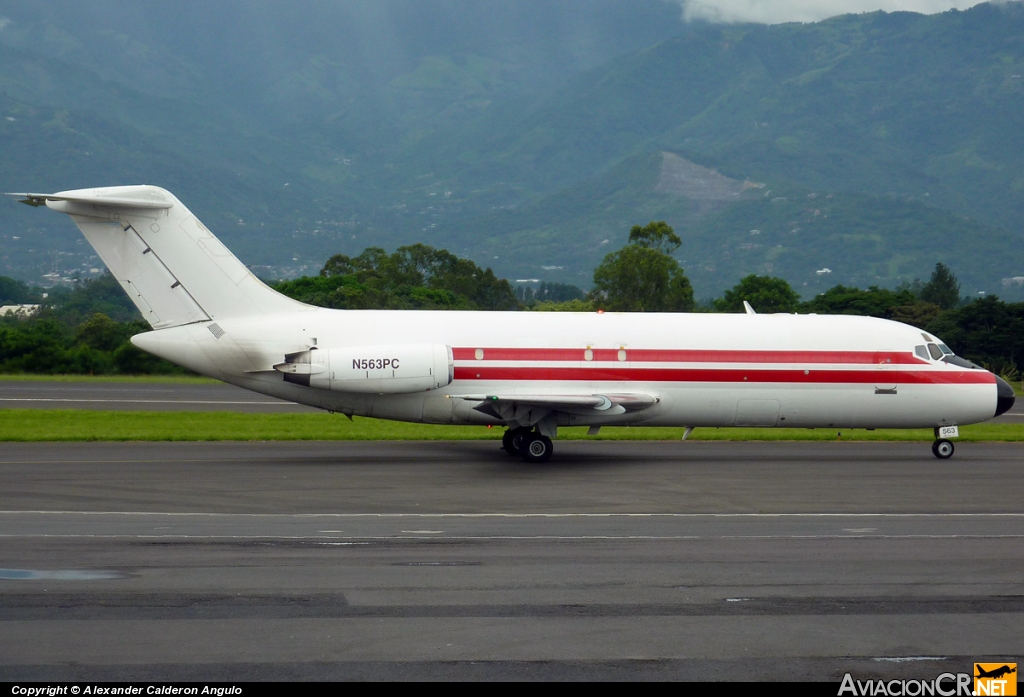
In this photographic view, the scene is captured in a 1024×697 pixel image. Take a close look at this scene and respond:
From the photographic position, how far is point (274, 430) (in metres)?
30.5

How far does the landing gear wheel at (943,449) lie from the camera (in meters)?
25.9

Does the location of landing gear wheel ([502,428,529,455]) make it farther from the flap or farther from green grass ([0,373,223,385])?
green grass ([0,373,223,385])

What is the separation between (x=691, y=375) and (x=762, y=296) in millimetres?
58362

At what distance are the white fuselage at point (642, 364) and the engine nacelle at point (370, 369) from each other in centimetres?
53

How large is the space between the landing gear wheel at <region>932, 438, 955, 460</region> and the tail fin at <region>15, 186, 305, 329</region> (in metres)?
16.3

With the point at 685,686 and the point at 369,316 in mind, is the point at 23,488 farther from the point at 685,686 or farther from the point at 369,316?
the point at 685,686

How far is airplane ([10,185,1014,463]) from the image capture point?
77.7ft

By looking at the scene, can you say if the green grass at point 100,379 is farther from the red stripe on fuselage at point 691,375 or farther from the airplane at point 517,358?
the red stripe on fuselage at point 691,375

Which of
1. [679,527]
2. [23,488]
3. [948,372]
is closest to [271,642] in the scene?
[679,527]

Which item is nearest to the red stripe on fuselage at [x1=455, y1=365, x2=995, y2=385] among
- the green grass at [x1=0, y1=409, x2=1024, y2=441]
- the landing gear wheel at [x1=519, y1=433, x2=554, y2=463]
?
the landing gear wheel at [x1=519, y1=433, x2=554, y2=463]

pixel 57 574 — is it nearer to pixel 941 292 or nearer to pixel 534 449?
pixel 534 449

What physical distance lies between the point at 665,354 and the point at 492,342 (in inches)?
155

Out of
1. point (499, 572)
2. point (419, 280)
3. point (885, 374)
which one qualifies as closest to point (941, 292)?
point (419, 280)

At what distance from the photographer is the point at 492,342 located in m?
24.6
